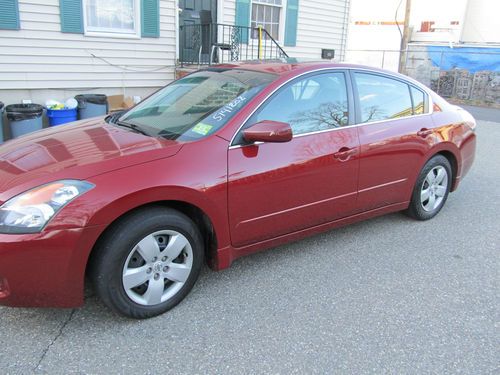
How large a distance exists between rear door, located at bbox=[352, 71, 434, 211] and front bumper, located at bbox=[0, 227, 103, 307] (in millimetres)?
2278

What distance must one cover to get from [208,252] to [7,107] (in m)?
5.38

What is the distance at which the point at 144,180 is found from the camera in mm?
2568

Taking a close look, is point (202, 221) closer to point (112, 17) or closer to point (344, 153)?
point (344, 153)

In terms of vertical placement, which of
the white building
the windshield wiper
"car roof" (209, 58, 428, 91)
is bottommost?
the windshield wiper

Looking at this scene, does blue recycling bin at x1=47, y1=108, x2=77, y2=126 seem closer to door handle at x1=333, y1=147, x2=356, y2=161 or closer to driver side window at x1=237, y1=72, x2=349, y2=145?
driver side window at x1=237, y1=72, x2=349, y2=145

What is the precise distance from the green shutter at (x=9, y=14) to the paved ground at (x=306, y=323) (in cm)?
571

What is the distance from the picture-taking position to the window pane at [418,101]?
4188mm

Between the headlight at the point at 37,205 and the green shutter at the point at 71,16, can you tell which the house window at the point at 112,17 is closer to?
the green shutter at the point at 71,16

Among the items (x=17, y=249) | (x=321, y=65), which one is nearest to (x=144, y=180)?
(x=17, y=249)

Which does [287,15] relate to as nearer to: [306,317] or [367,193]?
Answer: [367,193]

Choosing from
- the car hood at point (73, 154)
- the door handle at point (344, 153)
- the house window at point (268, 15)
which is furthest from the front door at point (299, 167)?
the house window at point (268, 15)

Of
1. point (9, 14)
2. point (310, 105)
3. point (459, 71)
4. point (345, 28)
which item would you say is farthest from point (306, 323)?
point (459, 71)

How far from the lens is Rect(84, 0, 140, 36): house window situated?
7742mm

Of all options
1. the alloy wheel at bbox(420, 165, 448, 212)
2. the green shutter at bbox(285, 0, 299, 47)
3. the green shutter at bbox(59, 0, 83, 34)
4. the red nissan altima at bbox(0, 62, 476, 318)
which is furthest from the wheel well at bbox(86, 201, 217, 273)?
the green shutter at bbox(285, 0, 299, 47)
